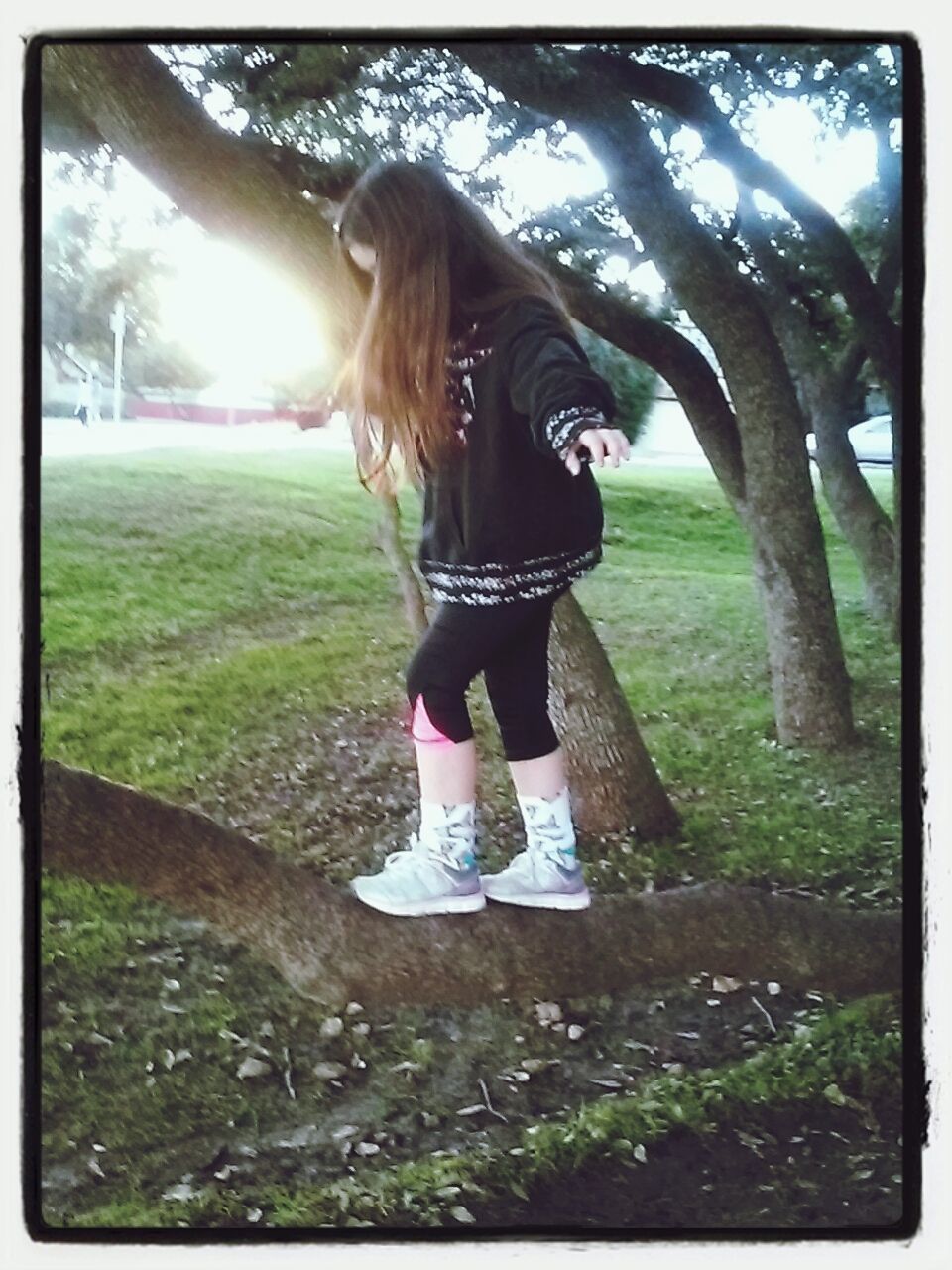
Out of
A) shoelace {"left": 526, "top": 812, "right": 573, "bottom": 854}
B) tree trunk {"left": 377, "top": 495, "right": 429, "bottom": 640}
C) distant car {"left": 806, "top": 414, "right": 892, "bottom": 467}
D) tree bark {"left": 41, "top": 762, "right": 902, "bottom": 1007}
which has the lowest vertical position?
tree bark {"left": 41, "top": 762, "right": 902, "bottom": 1007}

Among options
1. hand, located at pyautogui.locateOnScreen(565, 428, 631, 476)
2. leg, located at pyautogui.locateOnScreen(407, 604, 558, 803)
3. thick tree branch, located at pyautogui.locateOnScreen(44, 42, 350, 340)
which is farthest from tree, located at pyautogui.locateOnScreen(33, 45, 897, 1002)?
hand, located at pyautogui.locateOnScreen(565, 428, 631, 476)

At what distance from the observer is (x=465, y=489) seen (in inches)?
60.6

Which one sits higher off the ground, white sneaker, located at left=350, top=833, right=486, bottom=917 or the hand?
the hand

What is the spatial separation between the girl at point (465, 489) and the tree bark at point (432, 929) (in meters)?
0.04

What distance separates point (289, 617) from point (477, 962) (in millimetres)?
553

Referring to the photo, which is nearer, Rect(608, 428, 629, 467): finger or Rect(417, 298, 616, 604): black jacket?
Rect(608, 428, 629, 467): finger

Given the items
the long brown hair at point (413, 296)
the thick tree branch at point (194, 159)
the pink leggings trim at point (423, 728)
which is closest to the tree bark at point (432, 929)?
the pink leggings trim at point (423, 728)

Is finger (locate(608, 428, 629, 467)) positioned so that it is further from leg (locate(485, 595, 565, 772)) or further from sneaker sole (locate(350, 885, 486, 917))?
sneaker sole (locate(350, 885, 486, 917))

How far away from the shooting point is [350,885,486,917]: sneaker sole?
1552 mm

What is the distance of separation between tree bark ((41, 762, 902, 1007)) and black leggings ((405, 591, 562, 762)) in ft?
0.83

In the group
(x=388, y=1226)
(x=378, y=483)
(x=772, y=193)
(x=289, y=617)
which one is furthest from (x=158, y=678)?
(x=772, y=193)

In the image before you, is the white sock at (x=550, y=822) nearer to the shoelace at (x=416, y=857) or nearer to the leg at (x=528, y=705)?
the leg at (x=528, y=705)

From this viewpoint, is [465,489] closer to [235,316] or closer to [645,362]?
[645,362]

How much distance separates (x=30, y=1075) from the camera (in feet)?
5.14
